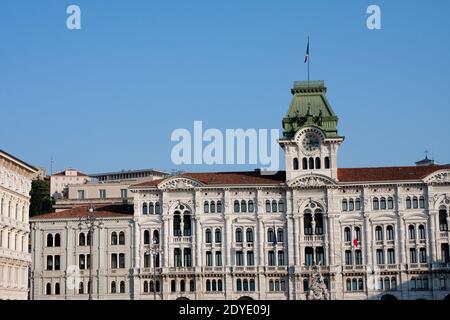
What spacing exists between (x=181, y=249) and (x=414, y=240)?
25704mm

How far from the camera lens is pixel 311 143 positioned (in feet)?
320

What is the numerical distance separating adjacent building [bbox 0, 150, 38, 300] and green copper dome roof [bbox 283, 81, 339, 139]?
3256 cm

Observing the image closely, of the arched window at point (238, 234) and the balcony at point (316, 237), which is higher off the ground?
Answer: the arched window at point (238, 234)

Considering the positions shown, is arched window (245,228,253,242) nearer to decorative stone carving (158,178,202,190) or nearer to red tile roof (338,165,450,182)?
decorative stone carving (158,178,202,190)

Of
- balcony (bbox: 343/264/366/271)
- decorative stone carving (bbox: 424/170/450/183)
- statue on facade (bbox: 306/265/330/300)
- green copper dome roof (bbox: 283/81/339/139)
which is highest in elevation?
green copper dome roof (bbox: 283/81/339/139)

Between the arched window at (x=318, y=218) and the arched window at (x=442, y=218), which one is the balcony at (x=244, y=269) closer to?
the arched window at (x=318, y=218)

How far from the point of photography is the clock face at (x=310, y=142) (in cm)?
9725

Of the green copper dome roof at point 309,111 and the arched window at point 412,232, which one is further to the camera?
the green copper dome roof at point 309,111

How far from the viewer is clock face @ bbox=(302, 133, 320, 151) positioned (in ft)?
319

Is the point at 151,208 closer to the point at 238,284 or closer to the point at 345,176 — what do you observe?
the point at 238,284

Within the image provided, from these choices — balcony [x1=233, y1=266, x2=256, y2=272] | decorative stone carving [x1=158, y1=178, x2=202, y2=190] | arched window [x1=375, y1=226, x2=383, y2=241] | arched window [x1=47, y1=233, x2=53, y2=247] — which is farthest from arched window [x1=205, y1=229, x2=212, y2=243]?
arched window [x1=375, y1=226, x2=383, y2=241]

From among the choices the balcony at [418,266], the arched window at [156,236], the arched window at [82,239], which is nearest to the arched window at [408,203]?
the balcony at [418,266]

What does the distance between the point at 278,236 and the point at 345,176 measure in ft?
33.5
